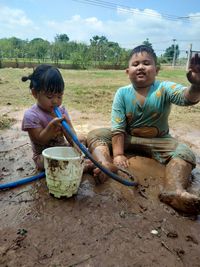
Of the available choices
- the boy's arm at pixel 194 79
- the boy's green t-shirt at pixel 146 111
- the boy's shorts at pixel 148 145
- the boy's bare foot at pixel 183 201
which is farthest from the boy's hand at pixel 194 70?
the boy's bare foot at pixel 183 201

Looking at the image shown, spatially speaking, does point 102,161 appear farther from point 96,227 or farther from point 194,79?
point 194,79

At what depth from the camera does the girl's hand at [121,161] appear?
106 inches

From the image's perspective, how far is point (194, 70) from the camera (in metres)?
2.21

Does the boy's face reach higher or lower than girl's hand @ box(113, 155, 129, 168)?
higher

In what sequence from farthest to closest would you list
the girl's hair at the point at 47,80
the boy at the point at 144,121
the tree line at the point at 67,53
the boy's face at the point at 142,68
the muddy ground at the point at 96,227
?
the tree line at the point at 67,53 → the boy's face at the point at 142,68 → the boy at the point at 144,121 → the girl's hair at the point at 47,80 → the muddy ground at the point at 96,227

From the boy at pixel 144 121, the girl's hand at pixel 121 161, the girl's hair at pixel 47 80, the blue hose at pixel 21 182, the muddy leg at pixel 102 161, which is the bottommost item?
the blue hose at pixel 21 182

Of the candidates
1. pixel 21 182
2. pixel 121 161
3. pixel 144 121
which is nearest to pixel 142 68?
pixel 144 121

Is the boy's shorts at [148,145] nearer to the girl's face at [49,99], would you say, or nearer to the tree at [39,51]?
the girl's face at [49,99]

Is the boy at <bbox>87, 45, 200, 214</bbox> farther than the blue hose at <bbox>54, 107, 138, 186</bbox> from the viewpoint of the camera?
Yes

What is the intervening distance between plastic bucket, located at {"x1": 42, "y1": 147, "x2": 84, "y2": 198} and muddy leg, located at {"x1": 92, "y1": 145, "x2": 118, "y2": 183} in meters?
0.25

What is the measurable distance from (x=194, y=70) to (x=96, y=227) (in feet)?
4.34

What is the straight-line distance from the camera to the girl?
2354 mm

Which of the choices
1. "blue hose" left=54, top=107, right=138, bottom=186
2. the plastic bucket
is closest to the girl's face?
"blue hose" left=54, top=107, right=138, bottom=186

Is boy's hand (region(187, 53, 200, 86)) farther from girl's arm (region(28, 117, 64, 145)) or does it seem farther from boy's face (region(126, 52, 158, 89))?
girl's arm (region(28, 117, 64, 145))
